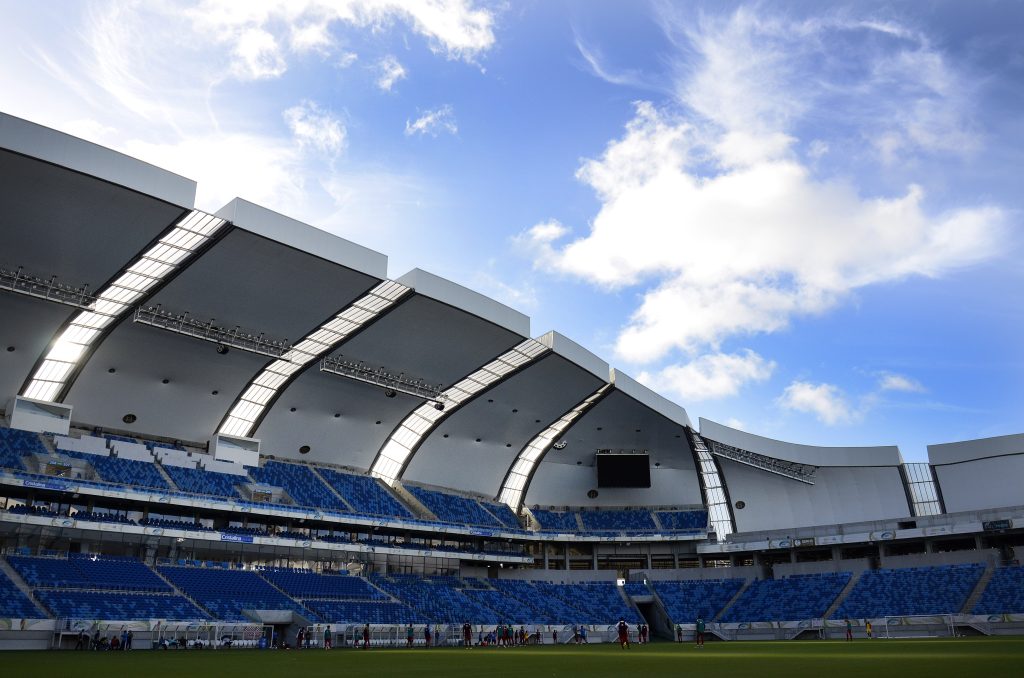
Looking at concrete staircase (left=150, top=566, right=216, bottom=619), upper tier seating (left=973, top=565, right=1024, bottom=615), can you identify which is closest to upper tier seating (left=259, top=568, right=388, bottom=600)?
concrete staircase (left=150, top=566, right=216, bottom=619)

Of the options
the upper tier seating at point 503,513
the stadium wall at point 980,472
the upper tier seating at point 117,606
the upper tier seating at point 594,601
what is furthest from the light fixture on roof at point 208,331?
the stadium wall at point 980,472

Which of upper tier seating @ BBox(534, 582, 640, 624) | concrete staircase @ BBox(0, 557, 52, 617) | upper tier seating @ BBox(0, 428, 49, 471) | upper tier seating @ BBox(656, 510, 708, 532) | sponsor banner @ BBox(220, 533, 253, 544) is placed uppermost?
upper tier seating @ BBox(0, 428, 49, 471)

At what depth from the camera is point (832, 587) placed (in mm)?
55656

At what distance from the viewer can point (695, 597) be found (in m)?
62.2

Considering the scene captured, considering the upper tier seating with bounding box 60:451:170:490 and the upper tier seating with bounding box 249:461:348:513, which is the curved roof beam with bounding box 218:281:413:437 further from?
the upper tier seating with bounding box 60:451:170:490

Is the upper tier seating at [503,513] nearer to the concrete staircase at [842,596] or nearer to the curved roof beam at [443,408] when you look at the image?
the curved roof beam at [443,408]

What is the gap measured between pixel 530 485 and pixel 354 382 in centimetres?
2349

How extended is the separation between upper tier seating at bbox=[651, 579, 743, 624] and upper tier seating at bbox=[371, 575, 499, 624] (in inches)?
637

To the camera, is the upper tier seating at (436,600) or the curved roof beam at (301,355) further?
the upper tier seating at (436,600)

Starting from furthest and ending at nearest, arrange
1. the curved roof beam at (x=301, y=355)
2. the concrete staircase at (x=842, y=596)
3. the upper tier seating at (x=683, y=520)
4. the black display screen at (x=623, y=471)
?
the upper tier seating at (x=683, y=520)
the black display screen at (x=623, y=471)
the concrete staircase at (x=842, y=596)
the curved roof beam at (x=301, y=355)

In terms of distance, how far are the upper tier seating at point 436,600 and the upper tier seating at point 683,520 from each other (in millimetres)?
19775

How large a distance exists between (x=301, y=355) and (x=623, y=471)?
30637mm

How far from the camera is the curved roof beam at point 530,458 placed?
58.7 metres

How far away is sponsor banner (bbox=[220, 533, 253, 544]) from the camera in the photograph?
45662 mm
